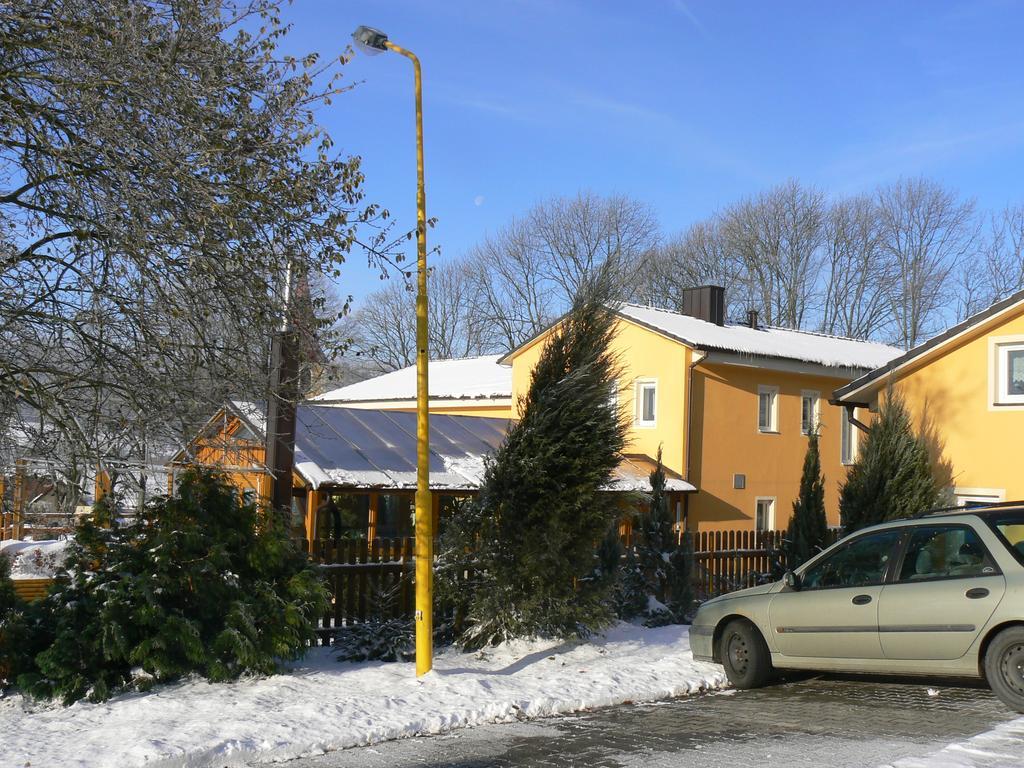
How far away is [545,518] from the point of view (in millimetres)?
11602

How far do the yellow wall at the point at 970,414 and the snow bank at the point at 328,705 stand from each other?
8.41m

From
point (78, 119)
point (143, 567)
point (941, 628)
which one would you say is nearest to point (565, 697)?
point (941, 628)

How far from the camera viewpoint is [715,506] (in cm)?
2605

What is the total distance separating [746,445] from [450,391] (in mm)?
11089

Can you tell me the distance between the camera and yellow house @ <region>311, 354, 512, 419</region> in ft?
106

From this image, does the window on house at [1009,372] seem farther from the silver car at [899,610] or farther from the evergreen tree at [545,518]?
the evergreen tree at [545,518]

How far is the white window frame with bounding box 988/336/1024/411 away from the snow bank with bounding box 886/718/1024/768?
1058 centimetres

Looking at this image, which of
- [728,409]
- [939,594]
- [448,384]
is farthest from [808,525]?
[448,384]

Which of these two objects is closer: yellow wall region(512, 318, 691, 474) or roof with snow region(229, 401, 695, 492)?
roof with snow region(229, 401, 695, 492)

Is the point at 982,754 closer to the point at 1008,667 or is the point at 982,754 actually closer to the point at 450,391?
the point at 1008,667

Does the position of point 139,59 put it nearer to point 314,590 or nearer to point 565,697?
point 314,590

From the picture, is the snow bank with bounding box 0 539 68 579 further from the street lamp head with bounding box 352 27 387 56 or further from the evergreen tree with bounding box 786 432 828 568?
the evergreen tree with bounding box 786 432 828 568

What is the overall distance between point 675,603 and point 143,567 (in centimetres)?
770

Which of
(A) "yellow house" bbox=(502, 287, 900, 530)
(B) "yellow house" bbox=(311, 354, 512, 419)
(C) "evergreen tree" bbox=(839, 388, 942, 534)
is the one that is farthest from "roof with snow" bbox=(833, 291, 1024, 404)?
(B) "yellow house" bbox=(311, 354, 512, 419)
